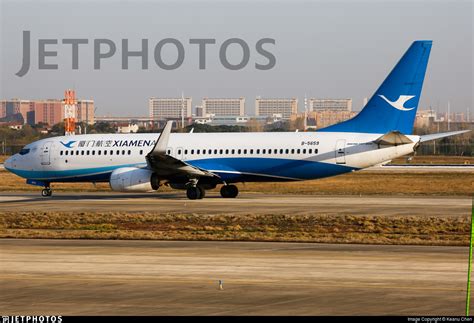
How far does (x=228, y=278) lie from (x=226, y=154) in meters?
27.1

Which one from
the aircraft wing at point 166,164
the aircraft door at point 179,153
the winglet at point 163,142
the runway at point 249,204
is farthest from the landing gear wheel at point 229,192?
the winglet at point 163,142

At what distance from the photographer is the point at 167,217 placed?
37.1 metres

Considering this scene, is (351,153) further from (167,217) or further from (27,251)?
(27,251)

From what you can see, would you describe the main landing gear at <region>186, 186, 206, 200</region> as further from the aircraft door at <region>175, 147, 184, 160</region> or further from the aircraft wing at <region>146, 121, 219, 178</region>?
the aircraft door at <region>175, 147, 184, 160</region>

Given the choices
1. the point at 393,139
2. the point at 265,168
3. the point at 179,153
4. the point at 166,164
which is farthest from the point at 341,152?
the point at 179,153

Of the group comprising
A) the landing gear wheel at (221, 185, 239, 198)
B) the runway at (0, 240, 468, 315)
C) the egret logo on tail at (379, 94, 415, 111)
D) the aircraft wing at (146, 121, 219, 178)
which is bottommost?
the runway at (0, 240, 468, 315)

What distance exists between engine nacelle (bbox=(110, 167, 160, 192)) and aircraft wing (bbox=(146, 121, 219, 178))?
0.44 metres

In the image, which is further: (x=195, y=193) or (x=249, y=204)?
(x=195, y=193)

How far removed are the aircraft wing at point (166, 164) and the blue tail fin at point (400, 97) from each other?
8.31 metres

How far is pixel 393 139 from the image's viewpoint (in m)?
44.4

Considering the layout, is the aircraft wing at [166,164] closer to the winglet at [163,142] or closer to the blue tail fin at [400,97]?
the winglet at [163,142]

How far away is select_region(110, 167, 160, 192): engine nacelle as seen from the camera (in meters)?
46.3

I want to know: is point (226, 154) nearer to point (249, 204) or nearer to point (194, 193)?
point (194, 193)

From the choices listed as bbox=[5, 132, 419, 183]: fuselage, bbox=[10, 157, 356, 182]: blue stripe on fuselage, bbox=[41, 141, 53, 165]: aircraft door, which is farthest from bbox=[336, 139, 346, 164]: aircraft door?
bbox=[41, 141, 53, 165]: aircraft door
